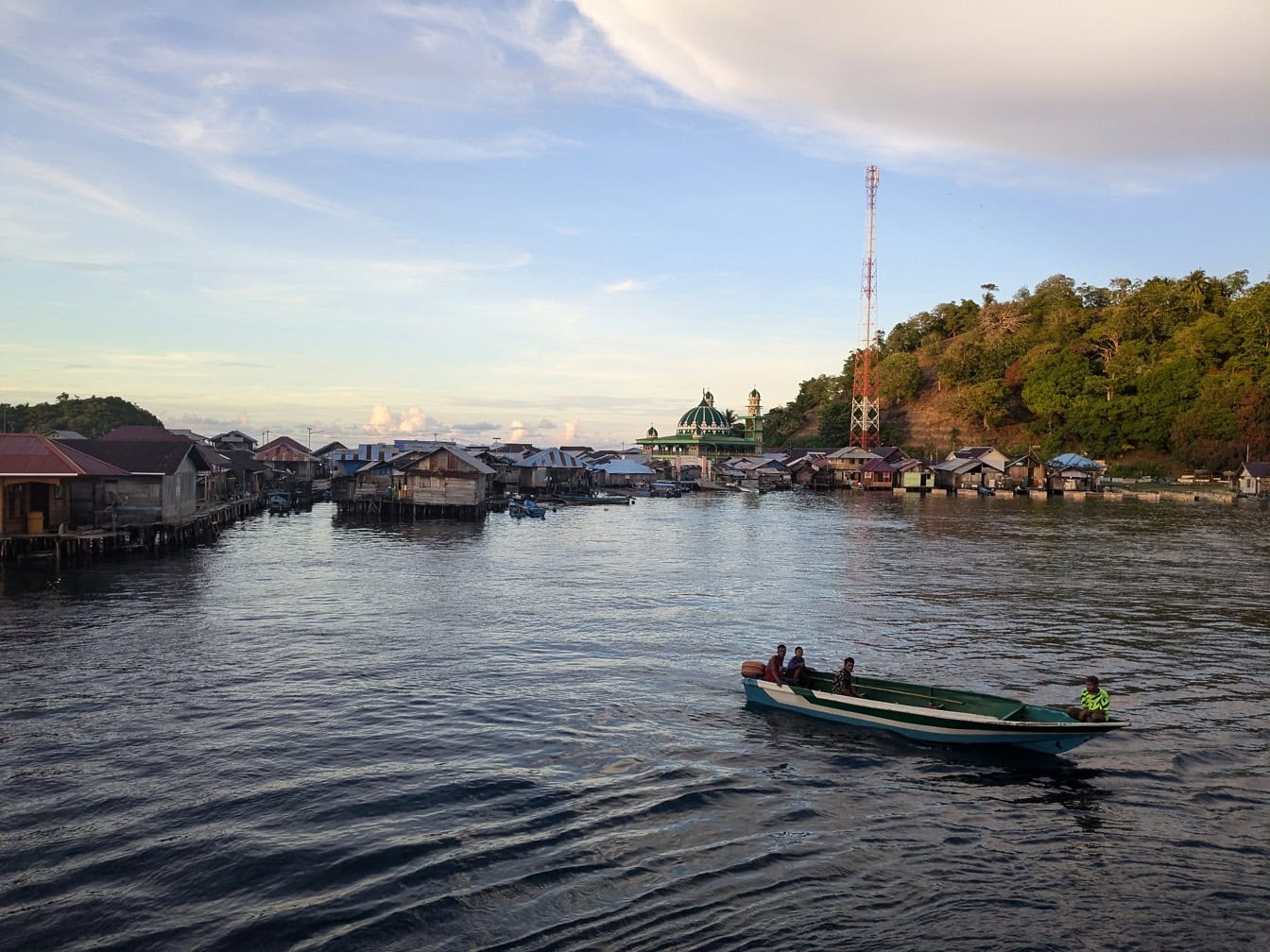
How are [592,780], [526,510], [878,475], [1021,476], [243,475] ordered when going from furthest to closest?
[878,475]
[1021,476]
[243,475]
[526,510]
[592,780]

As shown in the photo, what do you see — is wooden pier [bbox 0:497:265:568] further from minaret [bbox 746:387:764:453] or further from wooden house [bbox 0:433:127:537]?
Result: minaret [bbox 746:387:764:453]

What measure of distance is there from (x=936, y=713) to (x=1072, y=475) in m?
101

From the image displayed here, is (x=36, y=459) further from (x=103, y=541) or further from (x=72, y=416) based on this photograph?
(x=72, y=416)

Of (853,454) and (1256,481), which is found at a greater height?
(853,454)

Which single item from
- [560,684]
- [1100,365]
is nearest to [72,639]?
[560,684]

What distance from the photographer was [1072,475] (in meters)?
108

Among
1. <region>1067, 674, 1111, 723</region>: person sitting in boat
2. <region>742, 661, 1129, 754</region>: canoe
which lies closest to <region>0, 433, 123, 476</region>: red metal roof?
<region>742, 661, 1129, 754</region>: canoe

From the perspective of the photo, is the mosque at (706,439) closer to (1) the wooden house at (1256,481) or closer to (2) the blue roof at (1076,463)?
(2) the blue roof at (1076,463)

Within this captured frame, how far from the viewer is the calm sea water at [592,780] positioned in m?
12.5

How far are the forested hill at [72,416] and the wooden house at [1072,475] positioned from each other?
11304cm

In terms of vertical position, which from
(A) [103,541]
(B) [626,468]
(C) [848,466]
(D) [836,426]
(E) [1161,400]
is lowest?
(A) [103,541]

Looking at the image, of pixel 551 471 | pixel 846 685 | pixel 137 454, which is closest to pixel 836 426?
pixel 551 471

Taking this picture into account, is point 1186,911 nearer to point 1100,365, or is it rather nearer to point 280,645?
point 280,645

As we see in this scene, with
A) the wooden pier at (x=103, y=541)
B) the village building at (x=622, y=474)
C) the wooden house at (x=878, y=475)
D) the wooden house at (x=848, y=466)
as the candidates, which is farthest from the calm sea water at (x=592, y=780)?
the wooden house at (x=848, y=466)
